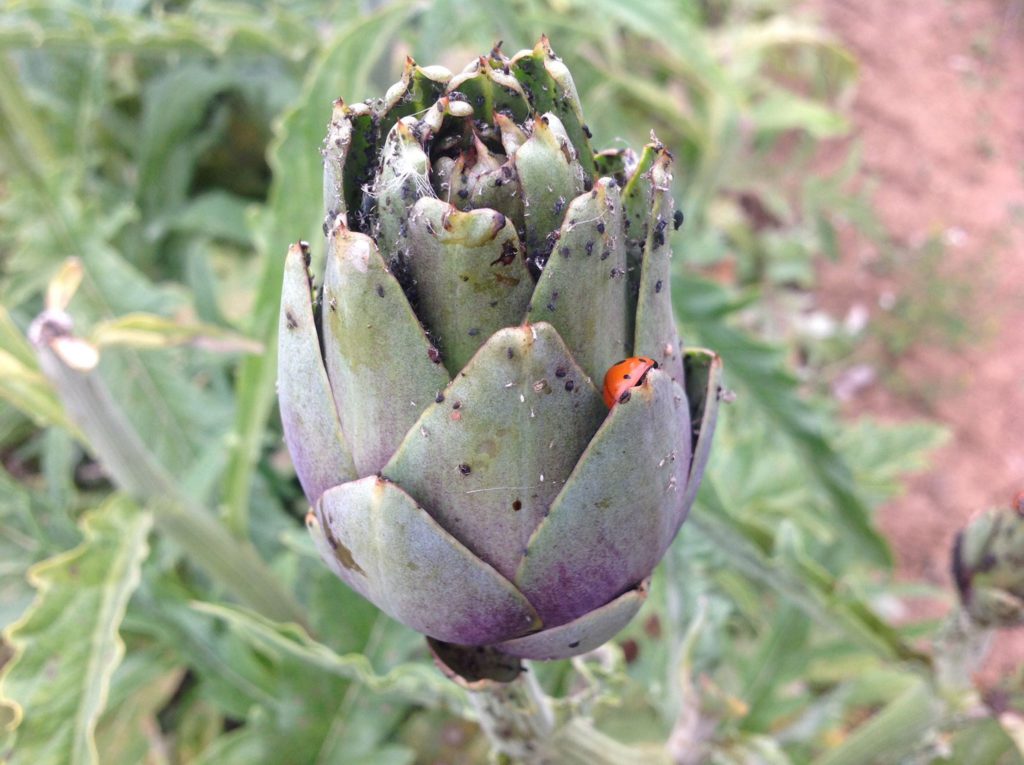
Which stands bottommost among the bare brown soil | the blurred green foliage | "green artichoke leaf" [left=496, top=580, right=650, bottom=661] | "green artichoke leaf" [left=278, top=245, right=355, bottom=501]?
the bare brown soil

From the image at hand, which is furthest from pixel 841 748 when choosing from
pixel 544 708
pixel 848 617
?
pixel 544 708

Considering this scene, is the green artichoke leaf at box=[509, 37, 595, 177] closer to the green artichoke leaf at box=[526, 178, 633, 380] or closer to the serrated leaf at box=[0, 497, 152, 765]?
the green artichoke leaf at box=[526, 178, 633, 380]

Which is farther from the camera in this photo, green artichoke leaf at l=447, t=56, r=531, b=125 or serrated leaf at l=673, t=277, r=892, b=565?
serrated leaf at l=673, t=277, r=892, b=565

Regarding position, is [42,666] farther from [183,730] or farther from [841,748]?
[841,748]

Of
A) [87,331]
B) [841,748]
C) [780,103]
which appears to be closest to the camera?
[841,748]

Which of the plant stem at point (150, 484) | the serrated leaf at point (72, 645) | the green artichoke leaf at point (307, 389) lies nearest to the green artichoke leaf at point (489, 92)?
the green artichoke leaf at point (307, 389)

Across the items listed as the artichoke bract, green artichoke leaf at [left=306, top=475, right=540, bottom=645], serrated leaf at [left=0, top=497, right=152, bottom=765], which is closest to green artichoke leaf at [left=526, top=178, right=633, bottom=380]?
the artichoke bract

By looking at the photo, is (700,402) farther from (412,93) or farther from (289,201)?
(289,201)
